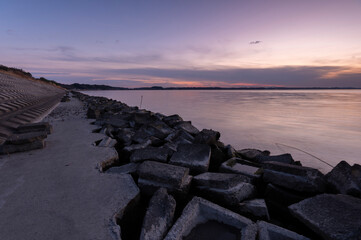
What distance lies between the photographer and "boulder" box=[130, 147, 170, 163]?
288 cm

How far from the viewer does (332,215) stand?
1624 millimetres

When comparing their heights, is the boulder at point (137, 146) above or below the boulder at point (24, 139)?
below

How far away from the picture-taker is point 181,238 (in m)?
1.52

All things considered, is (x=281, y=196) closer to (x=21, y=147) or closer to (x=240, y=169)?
(x=240, y=169)

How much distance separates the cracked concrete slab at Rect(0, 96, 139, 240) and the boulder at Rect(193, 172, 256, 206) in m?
0.77

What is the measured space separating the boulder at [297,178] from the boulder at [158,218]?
1392 mm

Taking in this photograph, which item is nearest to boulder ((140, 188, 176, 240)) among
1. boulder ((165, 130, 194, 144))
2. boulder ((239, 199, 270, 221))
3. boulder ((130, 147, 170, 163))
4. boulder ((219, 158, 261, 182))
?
boulder ((239, 199, 270, 221))

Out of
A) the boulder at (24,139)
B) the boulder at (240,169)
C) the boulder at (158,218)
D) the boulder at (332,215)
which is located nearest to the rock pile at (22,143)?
the boulder at (24,139)

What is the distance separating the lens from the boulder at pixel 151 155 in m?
2.88

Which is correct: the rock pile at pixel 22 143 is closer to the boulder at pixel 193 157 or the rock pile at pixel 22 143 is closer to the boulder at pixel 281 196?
the boulder at pixel 193 157

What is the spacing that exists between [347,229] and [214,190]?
3.73ft

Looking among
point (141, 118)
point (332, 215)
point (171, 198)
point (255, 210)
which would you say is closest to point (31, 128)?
point (141, 118)

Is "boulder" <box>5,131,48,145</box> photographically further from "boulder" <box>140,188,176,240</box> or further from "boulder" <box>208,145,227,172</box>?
"boulder" <box>208,145,227,172</box>

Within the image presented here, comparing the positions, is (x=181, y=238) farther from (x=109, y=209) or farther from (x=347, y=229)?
(x=347, y=229)
